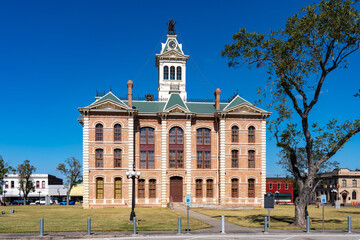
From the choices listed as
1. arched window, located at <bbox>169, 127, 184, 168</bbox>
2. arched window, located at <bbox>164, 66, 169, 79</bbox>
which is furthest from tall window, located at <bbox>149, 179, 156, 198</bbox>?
arched window, located at <bbox>164, 66, 169, 79</bbox>

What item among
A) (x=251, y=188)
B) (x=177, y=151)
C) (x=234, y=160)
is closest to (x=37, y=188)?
(x=177, y=151)

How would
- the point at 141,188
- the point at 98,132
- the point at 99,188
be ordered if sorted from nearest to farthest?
the point at 99,188, the point at 98,132, the point at 141,188

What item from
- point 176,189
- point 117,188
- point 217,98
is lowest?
point 176,189

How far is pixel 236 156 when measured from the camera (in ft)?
151

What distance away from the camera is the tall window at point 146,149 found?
45.8m

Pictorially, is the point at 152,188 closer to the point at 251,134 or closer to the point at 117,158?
the point at 117,158

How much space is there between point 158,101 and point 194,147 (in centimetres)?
826

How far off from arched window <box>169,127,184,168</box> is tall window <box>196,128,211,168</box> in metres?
2.08

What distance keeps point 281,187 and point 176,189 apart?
131 feet

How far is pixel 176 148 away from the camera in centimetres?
4606

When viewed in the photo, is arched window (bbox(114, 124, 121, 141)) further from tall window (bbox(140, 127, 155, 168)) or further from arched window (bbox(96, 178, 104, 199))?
arched window (bbox(96, 178, 104, 199))

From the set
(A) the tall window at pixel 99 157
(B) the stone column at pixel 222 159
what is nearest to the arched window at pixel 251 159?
(B) the stone column at pixel 222 159

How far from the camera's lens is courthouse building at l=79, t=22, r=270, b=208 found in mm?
44156

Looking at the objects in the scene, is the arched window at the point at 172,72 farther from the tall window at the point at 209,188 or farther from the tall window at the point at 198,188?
the tall window at the point at 209,188
